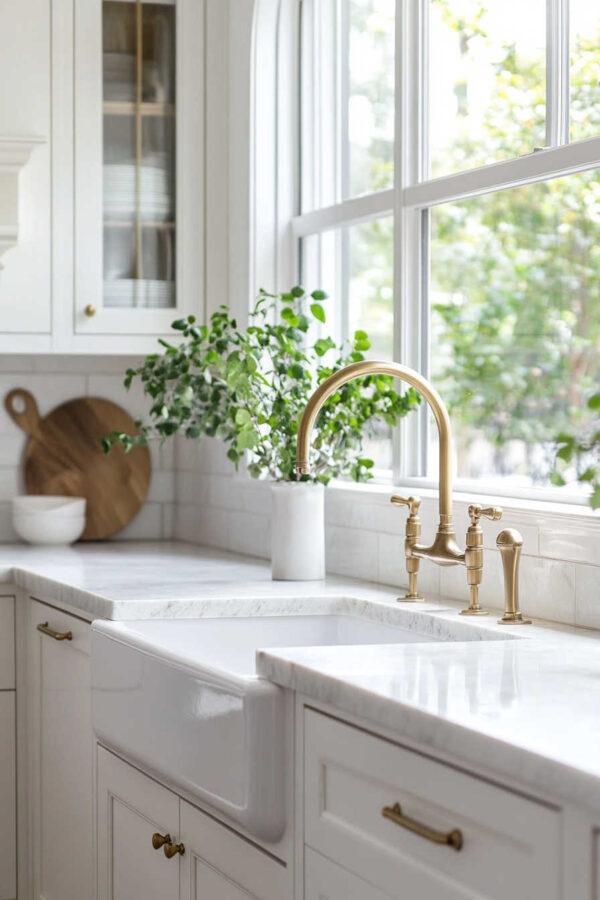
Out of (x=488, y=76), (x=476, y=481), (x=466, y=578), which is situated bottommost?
(x=466, y=578)

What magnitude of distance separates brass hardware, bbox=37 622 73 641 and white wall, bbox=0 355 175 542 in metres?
1.00

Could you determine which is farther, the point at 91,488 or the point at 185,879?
the point at 91,488

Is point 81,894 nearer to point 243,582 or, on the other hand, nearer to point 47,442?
point 243,582

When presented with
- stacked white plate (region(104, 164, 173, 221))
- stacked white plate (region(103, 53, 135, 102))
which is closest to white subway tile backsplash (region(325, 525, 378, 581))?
stacked white plate (region(104, 164, 173, 221))

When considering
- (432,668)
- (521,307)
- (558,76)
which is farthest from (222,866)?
(521,307)

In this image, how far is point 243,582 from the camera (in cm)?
294

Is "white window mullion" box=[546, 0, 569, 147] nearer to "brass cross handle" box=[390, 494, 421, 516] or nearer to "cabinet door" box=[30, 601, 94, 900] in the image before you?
"brass cross handle" box=[390, 494, 421, 516]

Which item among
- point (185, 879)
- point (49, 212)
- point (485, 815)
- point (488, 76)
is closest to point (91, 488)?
point (49, 212)

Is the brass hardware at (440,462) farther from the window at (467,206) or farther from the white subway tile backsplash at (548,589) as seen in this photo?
the window at (467,206)

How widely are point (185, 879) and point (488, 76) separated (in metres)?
6.71

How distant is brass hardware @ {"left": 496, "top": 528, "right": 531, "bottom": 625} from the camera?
7.55 ft

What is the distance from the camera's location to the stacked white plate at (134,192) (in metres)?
3.69

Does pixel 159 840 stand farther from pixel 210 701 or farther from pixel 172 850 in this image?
pixel 210 701

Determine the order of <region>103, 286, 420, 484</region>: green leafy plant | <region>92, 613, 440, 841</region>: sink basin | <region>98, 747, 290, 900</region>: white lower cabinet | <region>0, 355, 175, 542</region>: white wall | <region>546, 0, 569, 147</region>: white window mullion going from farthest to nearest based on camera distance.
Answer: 1. <region>0, 355, 175, 542</region>: white wall
2. <region>103, 286, 420, 484</region>: green leafy plant
3. <region>546, 0, 569, 147</region>: white window mullion
4. <region>98, 747, 290, 900</region>: white lower cabinet
5. <region>92, 613, 440, 841</region>: sink basin
